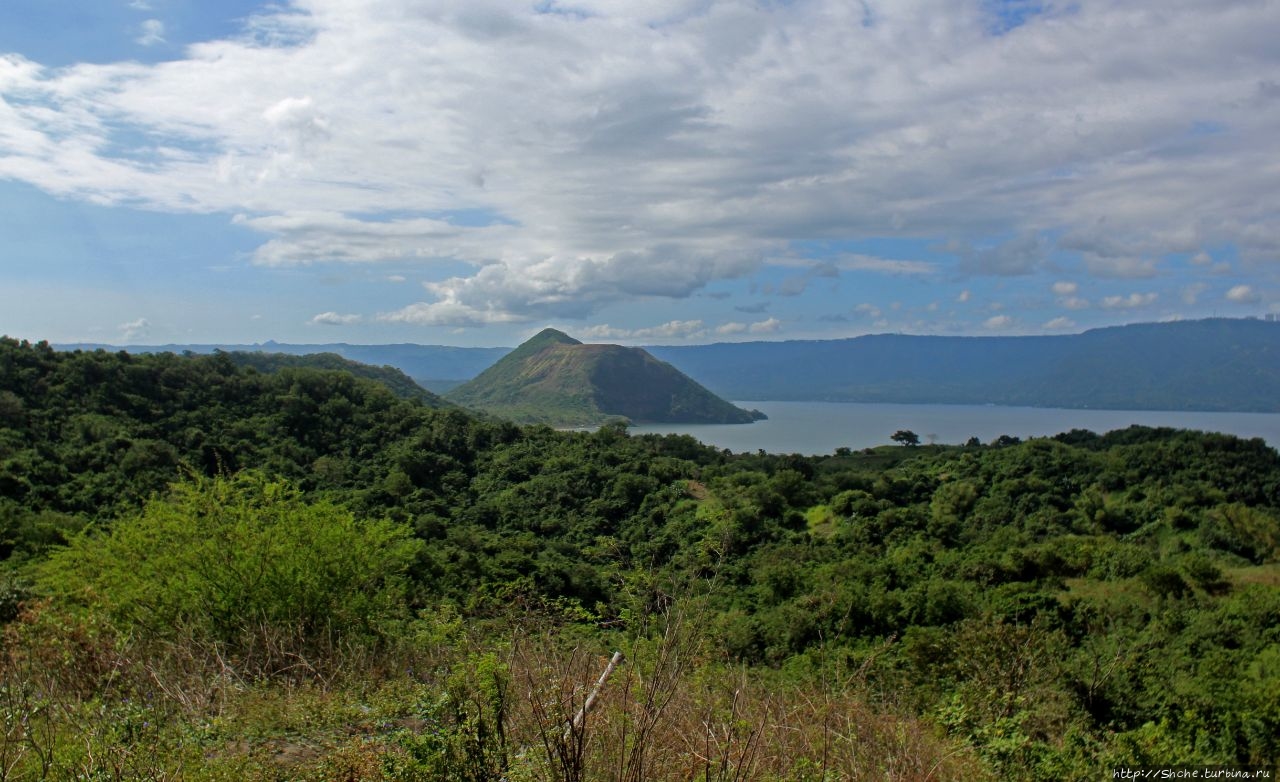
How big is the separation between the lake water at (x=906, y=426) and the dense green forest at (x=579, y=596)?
4181cm

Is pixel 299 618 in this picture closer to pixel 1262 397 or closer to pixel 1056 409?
pixel 1056 409

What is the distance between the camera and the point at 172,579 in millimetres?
8852

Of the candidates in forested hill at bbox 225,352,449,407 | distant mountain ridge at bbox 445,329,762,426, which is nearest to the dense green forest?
forested hill at bbox 225,352,449,407

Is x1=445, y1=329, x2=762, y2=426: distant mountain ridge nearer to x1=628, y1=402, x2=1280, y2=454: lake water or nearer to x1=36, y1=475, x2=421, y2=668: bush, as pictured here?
x1=628, y1=402, x2=1280, y2=454: lake water

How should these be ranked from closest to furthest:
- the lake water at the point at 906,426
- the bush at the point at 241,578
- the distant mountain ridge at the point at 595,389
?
the bush at the point at 241,578 → the lake water at the point at 906,426 → the distant mountain ridge at the point at 595,389

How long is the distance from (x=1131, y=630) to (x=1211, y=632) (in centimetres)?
134

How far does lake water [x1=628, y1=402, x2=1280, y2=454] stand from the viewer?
293 ft

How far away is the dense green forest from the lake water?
41807 mm

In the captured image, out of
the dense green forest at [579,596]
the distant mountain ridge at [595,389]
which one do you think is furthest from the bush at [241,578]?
the distant mountain ridge at [595,389]

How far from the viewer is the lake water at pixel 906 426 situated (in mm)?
89250

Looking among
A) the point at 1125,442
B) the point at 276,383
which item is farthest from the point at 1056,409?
the point at 276,383

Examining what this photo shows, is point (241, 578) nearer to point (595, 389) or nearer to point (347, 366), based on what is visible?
point (347, 366)

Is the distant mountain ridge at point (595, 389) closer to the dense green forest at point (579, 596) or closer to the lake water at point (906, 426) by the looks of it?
the lake water at point (906, 426)

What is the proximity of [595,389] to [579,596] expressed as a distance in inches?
4093
